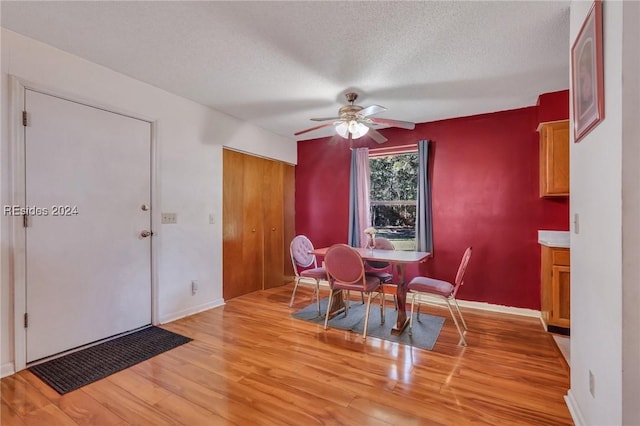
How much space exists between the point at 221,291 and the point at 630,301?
→ 12.1ft

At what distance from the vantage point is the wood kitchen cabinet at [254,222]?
390 centimetres

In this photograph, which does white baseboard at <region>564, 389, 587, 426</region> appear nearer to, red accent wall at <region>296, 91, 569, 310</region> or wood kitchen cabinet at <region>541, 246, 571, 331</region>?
wood kitchen cabinet at <region>541, 246, 571, 331</region>

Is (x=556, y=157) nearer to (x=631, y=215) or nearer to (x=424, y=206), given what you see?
(x=424, y=206)

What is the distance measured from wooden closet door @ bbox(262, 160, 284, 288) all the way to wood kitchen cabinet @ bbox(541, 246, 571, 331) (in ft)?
11.8

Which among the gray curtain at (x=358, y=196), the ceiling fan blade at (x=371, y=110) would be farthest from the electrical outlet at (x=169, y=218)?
the gray curtain at (x=358, y=196)

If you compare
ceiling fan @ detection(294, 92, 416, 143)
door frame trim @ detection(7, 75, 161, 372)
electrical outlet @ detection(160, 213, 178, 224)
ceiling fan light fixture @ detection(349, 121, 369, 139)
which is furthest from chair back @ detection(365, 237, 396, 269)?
door frame trim @ detection(7, 75, 161, 372)

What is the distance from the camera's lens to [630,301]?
105cm

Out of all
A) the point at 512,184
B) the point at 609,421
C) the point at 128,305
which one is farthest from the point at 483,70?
the point at 128,305

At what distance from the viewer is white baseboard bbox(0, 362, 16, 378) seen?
1.97 metres

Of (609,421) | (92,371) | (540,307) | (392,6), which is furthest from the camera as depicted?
(540,307)

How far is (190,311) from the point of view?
10.8 ft

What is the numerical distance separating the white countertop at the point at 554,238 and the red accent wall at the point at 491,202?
0.17 m

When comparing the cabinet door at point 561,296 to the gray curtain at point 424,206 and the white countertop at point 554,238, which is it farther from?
the gray curtain at point 424,206

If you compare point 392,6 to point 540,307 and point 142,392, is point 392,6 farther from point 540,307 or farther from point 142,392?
point 540,307
